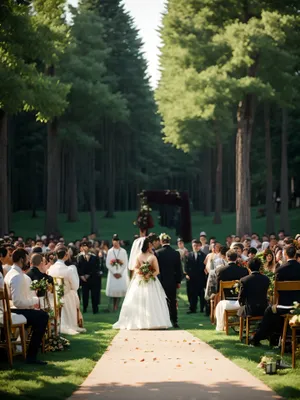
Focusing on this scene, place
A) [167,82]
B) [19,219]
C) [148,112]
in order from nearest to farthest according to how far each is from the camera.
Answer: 1. [167,82]
2. [19,219]
3. [148,112]

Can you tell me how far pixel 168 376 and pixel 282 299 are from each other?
122 inches

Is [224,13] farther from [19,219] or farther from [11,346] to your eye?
[19,219]

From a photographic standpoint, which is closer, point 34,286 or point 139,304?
point 34,286

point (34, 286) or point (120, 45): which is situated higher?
point (120, 45)

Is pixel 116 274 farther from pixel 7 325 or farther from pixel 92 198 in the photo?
pixel 92 198

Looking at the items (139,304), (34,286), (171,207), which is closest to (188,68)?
(171,207)

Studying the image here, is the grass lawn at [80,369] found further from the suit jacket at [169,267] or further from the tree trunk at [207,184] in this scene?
the tree trunk at [207,184]

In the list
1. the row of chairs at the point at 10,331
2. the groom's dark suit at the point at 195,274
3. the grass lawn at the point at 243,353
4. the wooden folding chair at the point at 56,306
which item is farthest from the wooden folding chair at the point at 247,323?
the groom's dark suit at the point at 195,274

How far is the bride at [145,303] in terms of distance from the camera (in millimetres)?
19250

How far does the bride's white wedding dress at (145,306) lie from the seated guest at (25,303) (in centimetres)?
587

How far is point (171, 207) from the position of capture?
45500 millimetres

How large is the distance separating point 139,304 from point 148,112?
50.0 m

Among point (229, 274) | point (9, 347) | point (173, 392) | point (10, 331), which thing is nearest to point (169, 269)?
point (229, 274)

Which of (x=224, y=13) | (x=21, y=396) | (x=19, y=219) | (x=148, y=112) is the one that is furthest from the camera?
(x=148, y=112)
